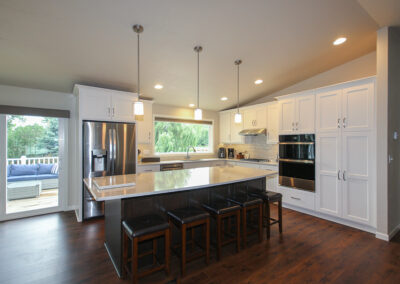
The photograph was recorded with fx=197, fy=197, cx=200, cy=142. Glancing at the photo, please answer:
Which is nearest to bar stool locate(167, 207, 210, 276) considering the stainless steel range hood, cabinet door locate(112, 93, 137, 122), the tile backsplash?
cabinet door locate(112, 93, 137, 122)

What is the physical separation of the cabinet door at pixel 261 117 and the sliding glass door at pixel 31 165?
14.0ft

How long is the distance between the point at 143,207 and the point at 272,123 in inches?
140

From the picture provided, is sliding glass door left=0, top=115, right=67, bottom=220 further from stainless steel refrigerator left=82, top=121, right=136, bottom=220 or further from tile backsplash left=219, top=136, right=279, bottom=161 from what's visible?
tile backsplash left=219, top=136, right=279, bottom=161

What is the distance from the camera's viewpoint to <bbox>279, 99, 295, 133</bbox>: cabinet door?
393 cm

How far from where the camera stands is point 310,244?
262cm

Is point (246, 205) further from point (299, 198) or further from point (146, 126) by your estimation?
point (146, 126)

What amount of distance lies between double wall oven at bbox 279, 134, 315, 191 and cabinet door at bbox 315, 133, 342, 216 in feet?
0.33

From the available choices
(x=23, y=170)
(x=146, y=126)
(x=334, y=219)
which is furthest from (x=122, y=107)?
(x=334, y=219)

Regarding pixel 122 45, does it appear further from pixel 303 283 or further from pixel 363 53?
pixel 363 53

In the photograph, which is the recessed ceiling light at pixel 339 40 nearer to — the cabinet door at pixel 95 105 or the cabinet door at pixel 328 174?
the cabinet door at pixel 328 174

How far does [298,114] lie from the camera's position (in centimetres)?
382

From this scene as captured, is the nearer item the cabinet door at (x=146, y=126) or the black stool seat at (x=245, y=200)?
the black stool seat at (x=245, y=200)

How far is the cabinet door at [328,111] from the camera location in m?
3.27

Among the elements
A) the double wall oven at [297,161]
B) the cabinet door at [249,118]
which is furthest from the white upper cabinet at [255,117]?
the double wall oven at [297,161]
